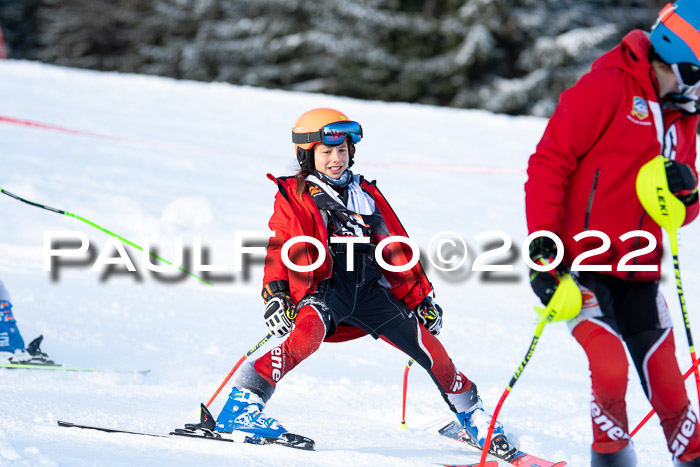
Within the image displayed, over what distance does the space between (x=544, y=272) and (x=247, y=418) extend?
145cm

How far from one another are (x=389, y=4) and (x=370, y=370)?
22.7 meters

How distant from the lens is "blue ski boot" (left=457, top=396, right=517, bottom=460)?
3.71m

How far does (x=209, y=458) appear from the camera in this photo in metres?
3.19

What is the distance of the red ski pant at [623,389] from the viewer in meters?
2.72

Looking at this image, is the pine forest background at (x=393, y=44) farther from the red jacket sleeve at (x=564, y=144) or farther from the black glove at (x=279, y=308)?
the red jacket sleeve at (x=564, y=144)

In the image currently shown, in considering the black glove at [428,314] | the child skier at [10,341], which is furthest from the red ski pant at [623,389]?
the child skier at [10,341]

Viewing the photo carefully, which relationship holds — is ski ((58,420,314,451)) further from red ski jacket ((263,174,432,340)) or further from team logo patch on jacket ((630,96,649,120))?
team logo patch on jacket ((630,96,649,120))

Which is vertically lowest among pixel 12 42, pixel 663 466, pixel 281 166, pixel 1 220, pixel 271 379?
pixel 663 466

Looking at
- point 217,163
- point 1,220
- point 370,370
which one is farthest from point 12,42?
point 370,370

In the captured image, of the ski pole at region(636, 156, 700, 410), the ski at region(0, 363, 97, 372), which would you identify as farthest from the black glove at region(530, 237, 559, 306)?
the ski at region(0, 363, 97, 372)

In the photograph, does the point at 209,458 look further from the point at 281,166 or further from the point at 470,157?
the point at 470,157

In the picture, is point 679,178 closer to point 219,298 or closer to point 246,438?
point 246,438

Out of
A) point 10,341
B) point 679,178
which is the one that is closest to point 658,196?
point 679,178

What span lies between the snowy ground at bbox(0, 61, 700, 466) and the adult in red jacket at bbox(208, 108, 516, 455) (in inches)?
8.0
